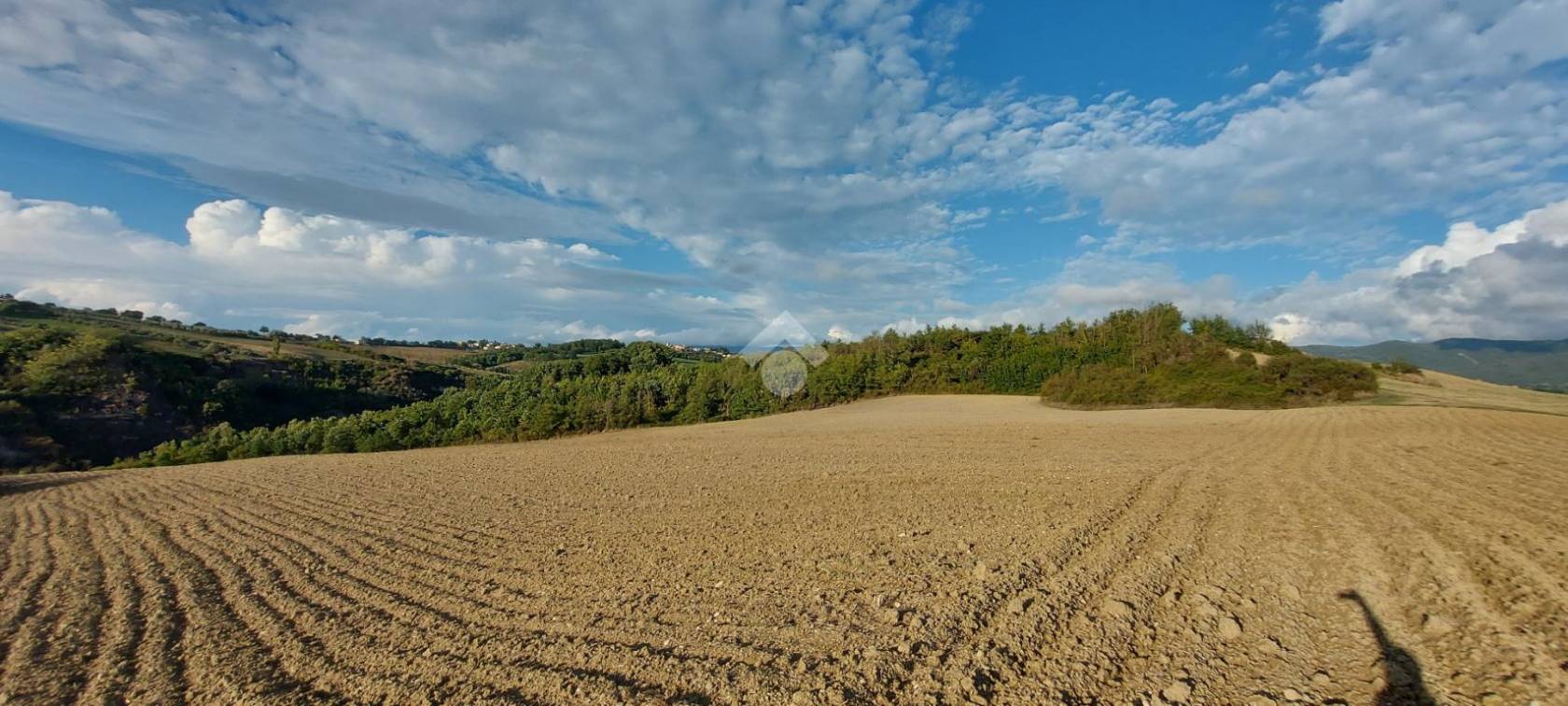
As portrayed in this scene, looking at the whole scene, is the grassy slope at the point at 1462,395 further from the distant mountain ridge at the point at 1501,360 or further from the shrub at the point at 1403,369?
the distant mountain ridge at the point at 1501,360

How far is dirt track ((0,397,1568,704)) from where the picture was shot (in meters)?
3.89

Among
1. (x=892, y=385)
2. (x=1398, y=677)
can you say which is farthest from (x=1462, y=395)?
(x=1398, y=677)

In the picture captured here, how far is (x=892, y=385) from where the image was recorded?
46719 millimetres

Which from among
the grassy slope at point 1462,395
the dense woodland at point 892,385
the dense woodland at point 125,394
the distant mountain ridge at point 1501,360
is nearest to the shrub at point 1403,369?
the grassy slope at point 1462,395

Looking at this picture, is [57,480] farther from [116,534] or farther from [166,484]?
[116,534]

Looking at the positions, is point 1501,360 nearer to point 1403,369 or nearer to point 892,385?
point 1403,369

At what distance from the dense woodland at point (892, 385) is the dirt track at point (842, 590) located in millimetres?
21938

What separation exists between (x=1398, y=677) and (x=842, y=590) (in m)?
3.80

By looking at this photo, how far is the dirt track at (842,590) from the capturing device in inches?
153

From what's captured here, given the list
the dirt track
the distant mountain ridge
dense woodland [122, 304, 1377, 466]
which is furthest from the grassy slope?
the distant mountain ridge

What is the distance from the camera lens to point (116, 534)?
10.1 metres

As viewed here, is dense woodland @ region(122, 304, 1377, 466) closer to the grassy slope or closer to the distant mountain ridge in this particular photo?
the grassy slope

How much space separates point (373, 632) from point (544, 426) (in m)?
31.7

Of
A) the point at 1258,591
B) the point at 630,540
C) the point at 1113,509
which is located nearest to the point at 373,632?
the point at 630,540
